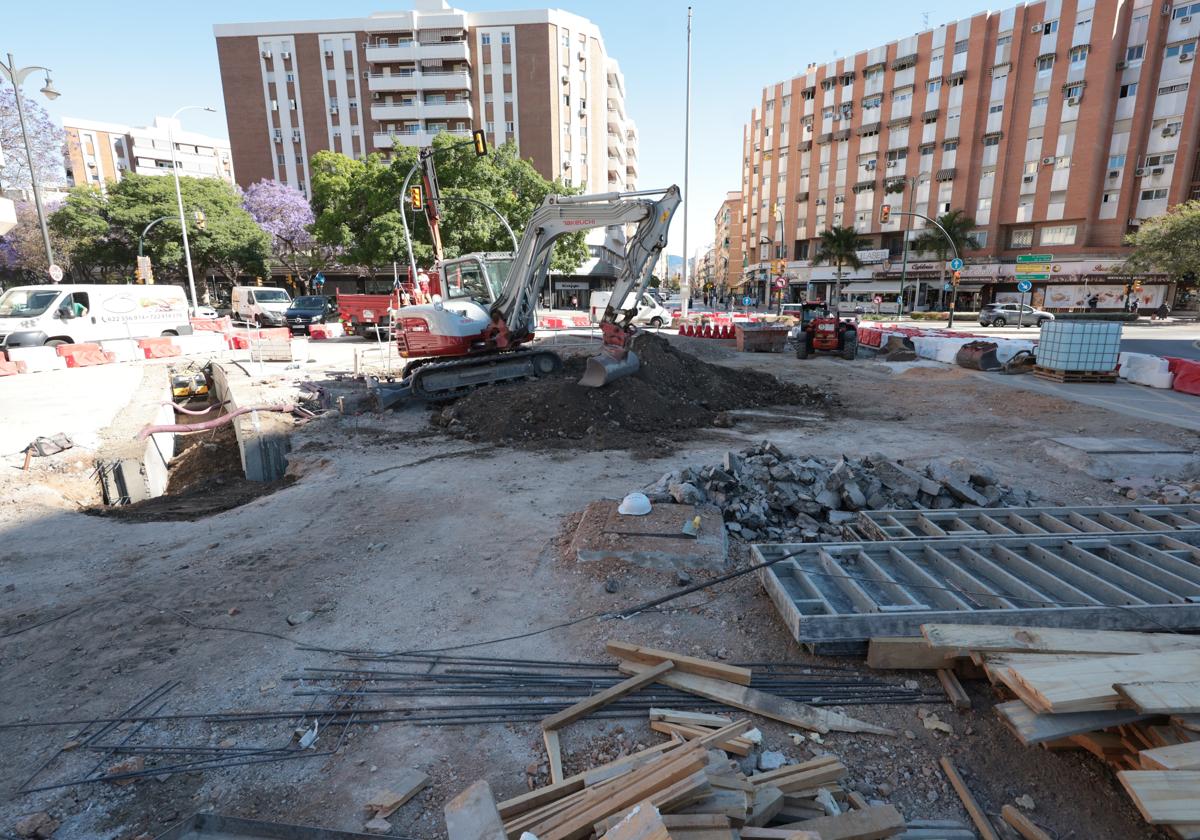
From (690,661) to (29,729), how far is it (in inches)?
156

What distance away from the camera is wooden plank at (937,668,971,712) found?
345 cm

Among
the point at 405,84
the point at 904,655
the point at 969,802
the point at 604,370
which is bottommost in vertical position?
the point at 969,802

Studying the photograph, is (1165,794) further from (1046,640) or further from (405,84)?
(405,84)

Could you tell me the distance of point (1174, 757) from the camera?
8.11 ft

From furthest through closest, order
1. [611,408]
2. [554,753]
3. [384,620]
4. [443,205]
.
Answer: [443,205] → [611,408] → [384,620] → [554,753]

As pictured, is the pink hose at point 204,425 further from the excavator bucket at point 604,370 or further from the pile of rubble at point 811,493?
the pile of rubble at point 811,493

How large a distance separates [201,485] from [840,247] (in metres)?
57.0

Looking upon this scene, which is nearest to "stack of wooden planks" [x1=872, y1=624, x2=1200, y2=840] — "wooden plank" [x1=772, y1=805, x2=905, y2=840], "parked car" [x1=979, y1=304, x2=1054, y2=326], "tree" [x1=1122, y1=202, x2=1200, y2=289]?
"wooden plank" [x1=772, y1=805, x2=905, y2=840]

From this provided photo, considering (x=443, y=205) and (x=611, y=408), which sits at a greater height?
(x=443, y=205)

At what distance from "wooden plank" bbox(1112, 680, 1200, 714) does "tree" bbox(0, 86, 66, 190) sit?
47075mm

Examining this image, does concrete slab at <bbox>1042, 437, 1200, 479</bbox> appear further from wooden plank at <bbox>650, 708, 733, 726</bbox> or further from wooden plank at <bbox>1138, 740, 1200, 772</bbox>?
wooden plank at <bbox>650, 708, 733, 726</bbox>

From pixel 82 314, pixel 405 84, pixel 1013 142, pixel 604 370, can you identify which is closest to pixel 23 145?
pixel 82 314

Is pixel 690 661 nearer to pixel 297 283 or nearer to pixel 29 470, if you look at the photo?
pixel 29 470

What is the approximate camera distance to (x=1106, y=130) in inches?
1812
